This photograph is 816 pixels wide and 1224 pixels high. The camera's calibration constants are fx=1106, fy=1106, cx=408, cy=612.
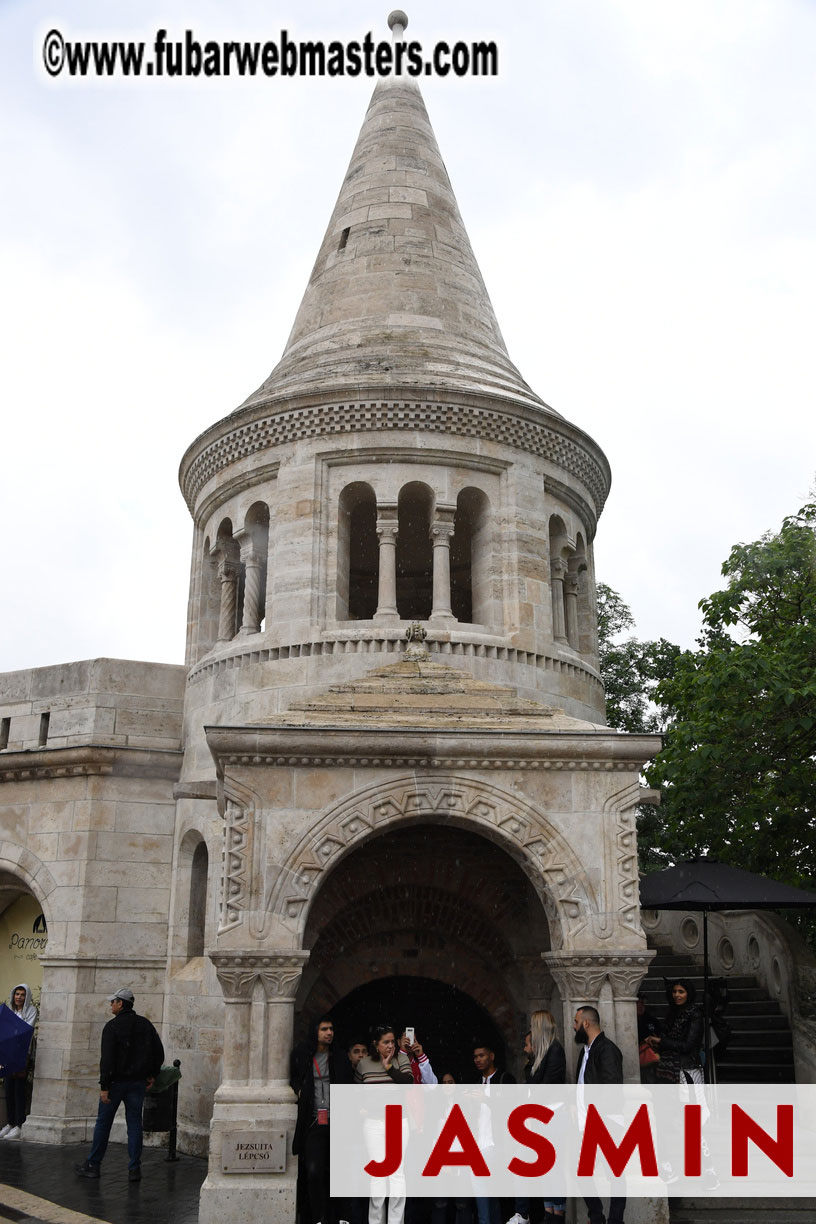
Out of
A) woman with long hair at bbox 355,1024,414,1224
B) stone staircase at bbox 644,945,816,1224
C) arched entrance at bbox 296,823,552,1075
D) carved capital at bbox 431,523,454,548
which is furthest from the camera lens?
carved capital at bbox 431,523,454,548

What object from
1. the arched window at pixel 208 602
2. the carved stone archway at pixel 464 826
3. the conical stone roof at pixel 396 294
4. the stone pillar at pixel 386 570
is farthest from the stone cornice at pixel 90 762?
the carved stone archway at pixel 464 826

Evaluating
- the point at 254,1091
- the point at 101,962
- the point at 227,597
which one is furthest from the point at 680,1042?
the point at 227,597

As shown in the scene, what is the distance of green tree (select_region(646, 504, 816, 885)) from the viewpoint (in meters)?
14.8

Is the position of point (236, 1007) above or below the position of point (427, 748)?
below

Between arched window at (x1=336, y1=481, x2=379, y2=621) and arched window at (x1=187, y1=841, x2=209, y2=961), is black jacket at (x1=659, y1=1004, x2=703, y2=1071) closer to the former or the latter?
arched window at (x1=336, y1=481, x2=379, y2=621)

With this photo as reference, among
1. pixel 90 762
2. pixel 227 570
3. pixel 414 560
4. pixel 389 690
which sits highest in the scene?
pixel 414 560

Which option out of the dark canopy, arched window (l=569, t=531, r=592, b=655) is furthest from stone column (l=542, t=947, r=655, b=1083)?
arched window (l=569, t=531, r=592, b=655)

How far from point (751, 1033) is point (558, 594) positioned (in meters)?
6.12

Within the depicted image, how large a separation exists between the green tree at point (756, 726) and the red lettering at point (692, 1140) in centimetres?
602

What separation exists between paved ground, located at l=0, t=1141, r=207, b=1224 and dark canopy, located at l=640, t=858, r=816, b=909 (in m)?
5.17

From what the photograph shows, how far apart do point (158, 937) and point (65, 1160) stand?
3017 mm

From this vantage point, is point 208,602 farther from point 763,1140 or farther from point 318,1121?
point 763,1140

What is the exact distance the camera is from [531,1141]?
28.5ft

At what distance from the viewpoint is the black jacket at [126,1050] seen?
1077 centimetres
